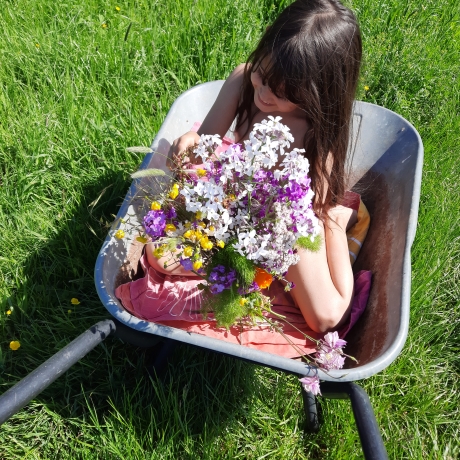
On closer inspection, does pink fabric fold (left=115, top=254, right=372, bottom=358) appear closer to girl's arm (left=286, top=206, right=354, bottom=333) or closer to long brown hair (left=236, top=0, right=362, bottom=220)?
girl's arm (left=286, top=206, right=354, bottom=333)

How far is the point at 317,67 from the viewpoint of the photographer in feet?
4.47

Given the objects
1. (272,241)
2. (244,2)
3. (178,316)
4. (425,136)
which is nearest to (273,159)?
(272,241)

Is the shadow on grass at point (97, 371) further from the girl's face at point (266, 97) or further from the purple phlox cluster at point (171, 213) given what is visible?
the girl's face at point (266, 97)

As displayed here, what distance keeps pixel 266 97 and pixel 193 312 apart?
2.10ft

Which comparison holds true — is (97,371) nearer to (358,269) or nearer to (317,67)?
(358,269)

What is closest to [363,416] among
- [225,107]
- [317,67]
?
[317,67]

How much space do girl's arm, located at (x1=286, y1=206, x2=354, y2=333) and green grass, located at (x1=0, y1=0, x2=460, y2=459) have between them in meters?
0.33

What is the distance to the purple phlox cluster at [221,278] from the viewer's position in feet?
3.75

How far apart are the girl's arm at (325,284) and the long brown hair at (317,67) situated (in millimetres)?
147

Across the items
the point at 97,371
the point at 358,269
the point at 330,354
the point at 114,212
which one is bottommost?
the point at 97,371

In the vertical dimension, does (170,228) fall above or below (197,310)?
above

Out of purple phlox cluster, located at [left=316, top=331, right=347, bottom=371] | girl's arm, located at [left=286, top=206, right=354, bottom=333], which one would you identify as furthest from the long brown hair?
purple phlox cluster, located at [left=316, top=331, right=347, bottom=371]

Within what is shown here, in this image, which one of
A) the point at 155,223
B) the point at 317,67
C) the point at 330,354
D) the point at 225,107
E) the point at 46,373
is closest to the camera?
the point at 46,373

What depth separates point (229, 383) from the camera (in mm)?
1672
